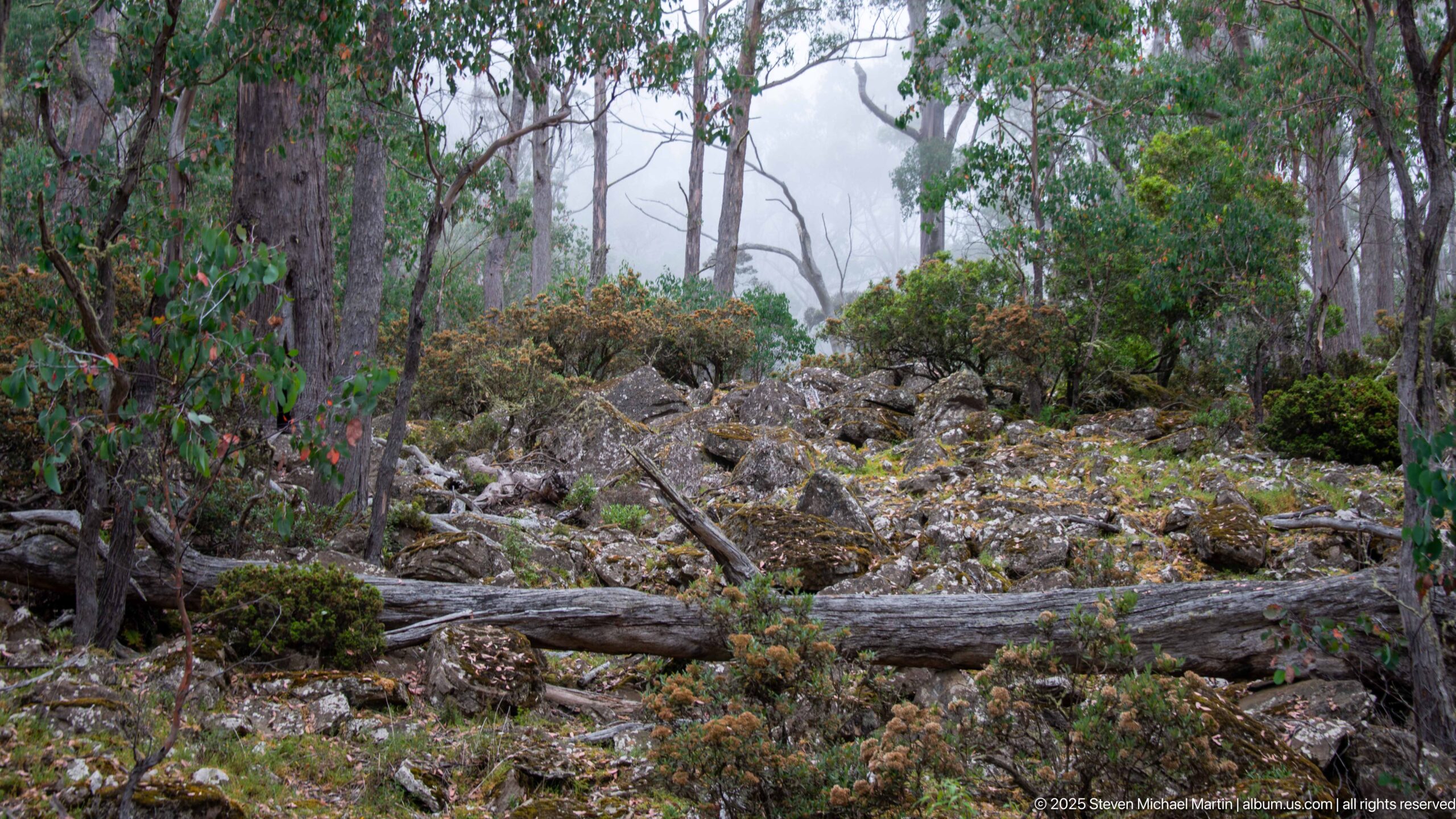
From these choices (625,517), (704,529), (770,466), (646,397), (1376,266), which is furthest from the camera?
(1376,266)

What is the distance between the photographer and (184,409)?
2.76 metres

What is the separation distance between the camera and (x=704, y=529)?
5172 mm

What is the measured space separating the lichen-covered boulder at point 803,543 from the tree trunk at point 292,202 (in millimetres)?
3834

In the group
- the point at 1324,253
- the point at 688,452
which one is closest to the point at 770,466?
the point at 688,452

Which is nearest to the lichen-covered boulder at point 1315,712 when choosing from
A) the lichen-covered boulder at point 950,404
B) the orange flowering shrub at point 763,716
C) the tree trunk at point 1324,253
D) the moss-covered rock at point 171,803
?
the orange flowering shrub at point 763,716

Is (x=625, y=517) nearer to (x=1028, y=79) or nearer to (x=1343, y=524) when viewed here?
(x=1343, y=524)

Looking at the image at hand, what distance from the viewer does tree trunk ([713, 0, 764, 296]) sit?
1741 cm

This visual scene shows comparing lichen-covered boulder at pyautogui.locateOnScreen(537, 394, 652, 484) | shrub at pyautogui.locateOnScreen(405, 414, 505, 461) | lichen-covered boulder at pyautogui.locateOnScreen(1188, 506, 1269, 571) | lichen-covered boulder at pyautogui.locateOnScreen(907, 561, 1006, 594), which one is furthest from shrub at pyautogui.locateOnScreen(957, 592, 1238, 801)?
shrub at pyautogui.locateOnScreen(405, 414, 505, 461)

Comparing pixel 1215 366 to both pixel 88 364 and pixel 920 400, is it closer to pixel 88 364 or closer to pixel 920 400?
pixel 920 400

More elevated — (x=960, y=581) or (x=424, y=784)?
(x=960, y=581)

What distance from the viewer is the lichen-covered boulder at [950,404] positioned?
10.7 meters

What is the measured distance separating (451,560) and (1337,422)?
7494 millimetres

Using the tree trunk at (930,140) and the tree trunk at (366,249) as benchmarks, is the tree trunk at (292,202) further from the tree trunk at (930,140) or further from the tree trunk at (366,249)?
the tree trunk at (930,140)

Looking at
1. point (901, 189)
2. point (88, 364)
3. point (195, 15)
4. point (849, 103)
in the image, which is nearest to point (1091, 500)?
point (88, 364)
